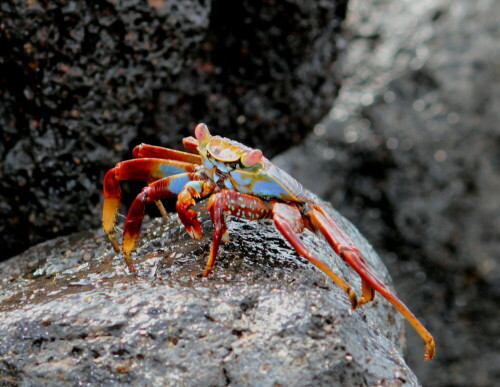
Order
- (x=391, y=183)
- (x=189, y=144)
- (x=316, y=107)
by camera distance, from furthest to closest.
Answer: (x=391, y=183)
(x=316, y=107)
(x=189, y=144)

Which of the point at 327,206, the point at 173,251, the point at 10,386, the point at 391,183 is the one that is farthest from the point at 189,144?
the point at 391,183

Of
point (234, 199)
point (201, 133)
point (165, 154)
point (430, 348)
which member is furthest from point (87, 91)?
point (430, 348)

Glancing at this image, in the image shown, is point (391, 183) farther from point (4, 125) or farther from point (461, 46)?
point (4, 125)

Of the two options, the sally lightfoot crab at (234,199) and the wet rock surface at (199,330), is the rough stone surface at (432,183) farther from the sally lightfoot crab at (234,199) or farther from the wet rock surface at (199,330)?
the wet rock surface at (199,330)

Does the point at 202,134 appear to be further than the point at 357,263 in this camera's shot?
Yes

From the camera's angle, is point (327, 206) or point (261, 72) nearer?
point (327, 206)

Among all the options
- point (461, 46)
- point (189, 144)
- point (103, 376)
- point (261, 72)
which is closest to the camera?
point (103, 376)

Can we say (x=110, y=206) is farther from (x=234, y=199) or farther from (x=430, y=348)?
(x=430, y=348)
